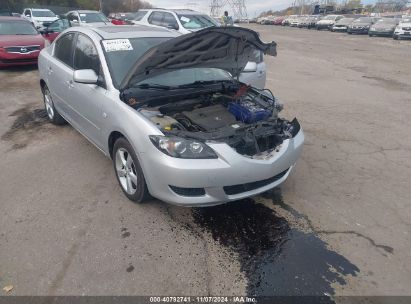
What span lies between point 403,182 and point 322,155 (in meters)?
1.06

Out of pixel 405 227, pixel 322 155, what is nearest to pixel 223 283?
pixel 405 227

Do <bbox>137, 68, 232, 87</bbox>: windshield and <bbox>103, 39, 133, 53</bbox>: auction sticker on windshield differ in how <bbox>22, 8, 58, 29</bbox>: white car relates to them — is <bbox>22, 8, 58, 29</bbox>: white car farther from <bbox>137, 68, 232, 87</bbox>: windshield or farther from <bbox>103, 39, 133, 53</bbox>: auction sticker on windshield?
<bbox>137, 68, 232, 87</bbox>: windshield

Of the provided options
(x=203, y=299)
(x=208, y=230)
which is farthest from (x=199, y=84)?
(x=203, y=299)

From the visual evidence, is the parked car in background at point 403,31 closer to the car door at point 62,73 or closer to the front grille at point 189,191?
the car door at point 62,73

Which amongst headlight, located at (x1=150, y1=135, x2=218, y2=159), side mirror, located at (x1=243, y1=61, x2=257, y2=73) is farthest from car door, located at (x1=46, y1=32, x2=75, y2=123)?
side mirror, located at (x1=243, y1=61, x2=257, y2=73)

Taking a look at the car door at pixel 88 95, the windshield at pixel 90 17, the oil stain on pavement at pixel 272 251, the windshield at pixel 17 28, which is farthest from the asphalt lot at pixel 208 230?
the windshield at pixel 90 17

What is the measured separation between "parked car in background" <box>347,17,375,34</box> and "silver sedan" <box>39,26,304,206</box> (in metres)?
28.3

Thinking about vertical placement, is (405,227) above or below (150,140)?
below

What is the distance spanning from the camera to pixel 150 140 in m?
2.84

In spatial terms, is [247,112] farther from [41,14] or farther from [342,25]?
[342,25]

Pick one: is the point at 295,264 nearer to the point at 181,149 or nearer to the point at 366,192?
the point at 181,149

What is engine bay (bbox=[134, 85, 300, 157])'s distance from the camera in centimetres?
296

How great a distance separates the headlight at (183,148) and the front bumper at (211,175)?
0.04m

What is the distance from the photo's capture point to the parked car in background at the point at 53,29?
12.3 metres
